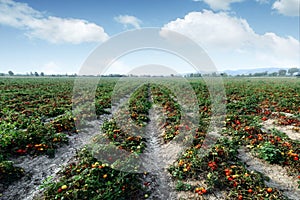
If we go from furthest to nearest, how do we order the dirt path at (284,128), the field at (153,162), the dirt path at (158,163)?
the dirt path at (284,128), the dirt path at (158,163), the field at (153,162)

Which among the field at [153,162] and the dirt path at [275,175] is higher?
the field at [153,162]

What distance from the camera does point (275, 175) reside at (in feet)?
16.8

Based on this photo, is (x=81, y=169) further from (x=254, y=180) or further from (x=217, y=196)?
(x=254, y=180)

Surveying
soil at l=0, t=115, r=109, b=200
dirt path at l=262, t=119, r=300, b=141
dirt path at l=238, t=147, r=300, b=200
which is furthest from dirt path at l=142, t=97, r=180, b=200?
dirt path at l=262, t=119, r=300, b=141

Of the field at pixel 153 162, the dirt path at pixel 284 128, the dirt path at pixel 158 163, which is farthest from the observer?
the dirt path at pixel 284 128

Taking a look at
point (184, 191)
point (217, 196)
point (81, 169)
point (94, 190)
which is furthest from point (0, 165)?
point (217, 196)

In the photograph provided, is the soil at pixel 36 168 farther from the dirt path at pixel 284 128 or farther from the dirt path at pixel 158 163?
the dirt path at pixel 284 128

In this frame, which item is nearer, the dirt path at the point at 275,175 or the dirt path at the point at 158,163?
the dirt path at the point at 275,175

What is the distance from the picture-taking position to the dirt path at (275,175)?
4539mm

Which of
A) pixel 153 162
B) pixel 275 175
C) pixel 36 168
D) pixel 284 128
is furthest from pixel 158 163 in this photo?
pixel 284 128

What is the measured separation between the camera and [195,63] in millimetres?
11023

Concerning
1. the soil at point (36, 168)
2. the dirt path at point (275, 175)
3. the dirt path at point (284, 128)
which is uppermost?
the dirt path at point (284, 128)

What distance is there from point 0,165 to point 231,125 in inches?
306

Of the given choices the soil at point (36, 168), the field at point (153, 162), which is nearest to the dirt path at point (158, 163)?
the field at point (153, 162)
